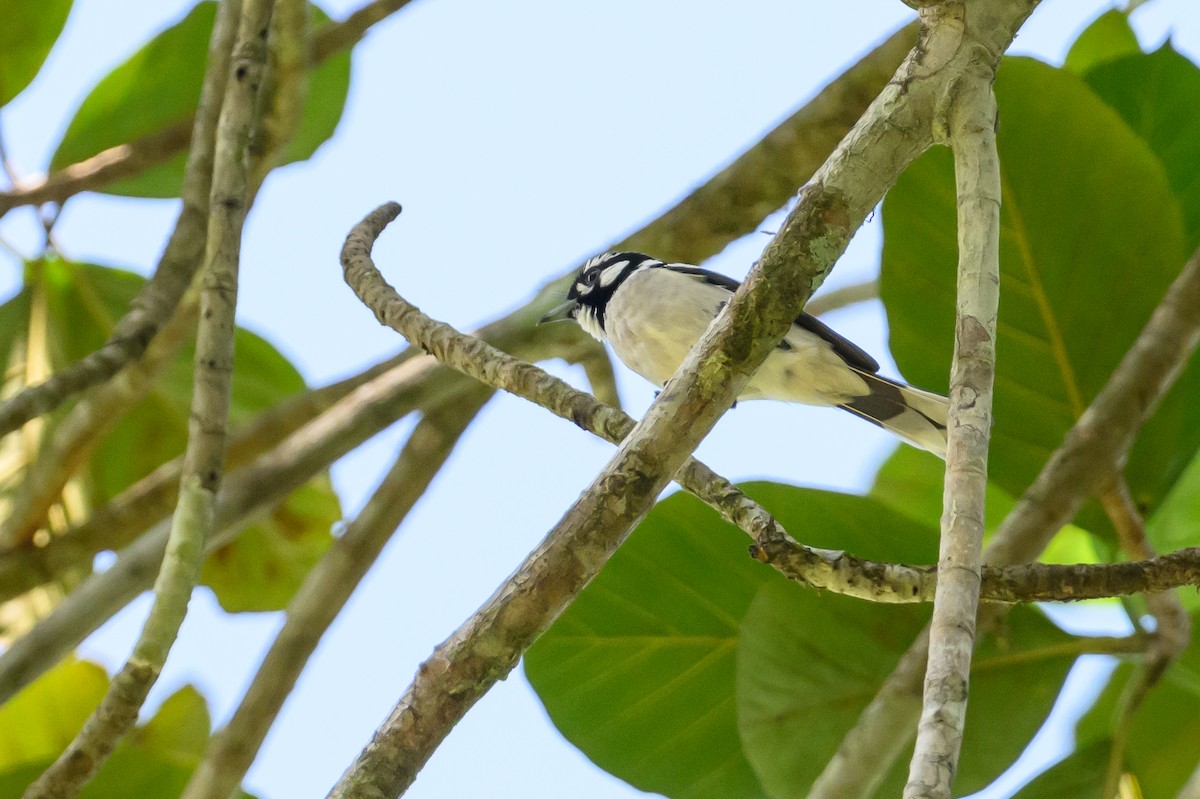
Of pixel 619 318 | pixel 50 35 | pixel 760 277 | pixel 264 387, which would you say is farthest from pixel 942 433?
pixel 50 35

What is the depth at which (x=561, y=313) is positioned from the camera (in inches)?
115

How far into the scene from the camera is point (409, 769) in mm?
1214

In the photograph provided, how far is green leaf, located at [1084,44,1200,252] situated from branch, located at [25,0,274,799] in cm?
168

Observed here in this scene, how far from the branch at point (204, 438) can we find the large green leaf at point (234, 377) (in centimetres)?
129

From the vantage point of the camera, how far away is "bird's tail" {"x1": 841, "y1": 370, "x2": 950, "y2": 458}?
7.70 ft

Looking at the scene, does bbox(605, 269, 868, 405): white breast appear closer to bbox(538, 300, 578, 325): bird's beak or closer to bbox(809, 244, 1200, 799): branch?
bbox(538, 300, 578, 325): bird's beak

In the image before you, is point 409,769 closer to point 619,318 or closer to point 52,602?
point 619,318

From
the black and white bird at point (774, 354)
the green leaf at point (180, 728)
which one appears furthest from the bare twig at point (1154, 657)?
the green leaf at point (180, 728)

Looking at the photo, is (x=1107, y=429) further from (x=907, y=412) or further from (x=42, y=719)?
(x=42, y=719)

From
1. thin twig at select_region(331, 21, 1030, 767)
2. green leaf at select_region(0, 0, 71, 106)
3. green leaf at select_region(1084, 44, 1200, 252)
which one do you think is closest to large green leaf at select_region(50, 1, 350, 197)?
green leaf at select_region(0, 0, 71, 106)

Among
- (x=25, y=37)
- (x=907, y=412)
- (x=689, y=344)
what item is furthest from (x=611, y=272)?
(x=25, y=37)

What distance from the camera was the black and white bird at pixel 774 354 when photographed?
2410 millimetres

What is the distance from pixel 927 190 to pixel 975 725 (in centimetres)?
97

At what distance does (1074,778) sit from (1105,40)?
5.72 ft
